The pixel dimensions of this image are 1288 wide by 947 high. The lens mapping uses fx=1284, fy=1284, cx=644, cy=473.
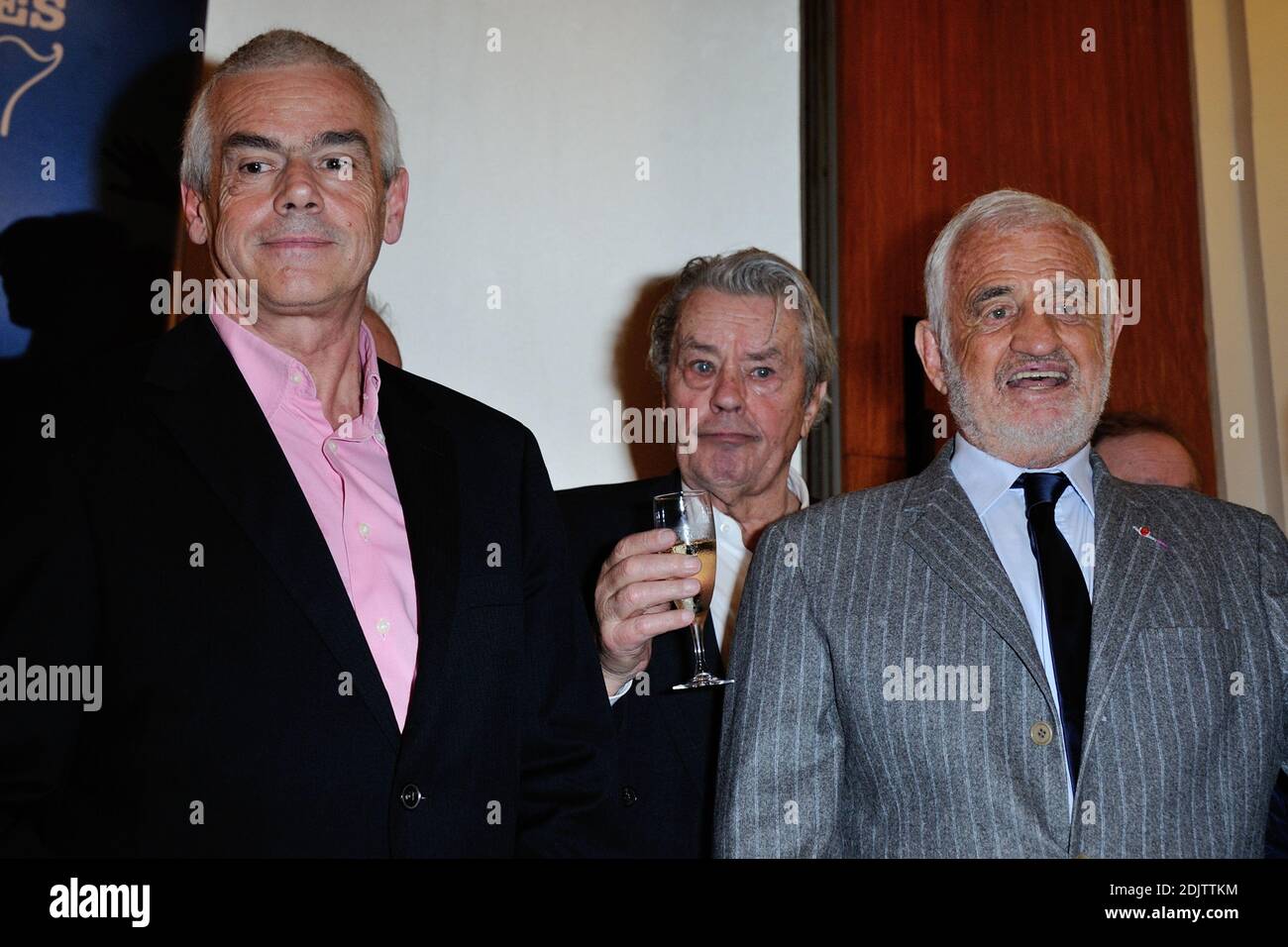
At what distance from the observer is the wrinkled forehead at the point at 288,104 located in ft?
6.42

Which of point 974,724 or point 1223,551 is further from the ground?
point 1223,551

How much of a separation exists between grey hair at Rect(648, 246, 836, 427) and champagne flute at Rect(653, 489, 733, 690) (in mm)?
749

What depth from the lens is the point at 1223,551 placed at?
6.65 ft

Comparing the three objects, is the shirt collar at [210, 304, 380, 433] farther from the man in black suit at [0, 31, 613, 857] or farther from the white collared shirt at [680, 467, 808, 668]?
the white collared shirt at [680, 467, 808, 668]

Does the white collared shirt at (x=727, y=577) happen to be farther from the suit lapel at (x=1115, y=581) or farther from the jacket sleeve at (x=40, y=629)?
the jacket sleeve at (x=40, y=629)

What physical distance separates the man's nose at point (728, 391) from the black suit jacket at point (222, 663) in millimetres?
929

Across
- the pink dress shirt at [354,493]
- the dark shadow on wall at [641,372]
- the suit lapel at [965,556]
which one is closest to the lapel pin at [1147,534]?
the suit lapel at [965,556]

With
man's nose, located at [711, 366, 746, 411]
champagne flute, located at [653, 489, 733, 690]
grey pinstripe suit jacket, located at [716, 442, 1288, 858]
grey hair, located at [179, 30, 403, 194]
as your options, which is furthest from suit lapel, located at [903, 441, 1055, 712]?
grey hair, located at [179, 30, 403, 194]

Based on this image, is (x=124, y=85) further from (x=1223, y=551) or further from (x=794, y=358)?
(x=1223, y=551)

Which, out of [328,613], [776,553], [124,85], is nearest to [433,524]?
[328,613]

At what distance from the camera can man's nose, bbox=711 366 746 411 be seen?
105 inches

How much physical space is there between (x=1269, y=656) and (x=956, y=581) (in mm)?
482

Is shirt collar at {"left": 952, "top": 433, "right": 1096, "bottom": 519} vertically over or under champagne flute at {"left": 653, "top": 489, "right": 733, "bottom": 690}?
over

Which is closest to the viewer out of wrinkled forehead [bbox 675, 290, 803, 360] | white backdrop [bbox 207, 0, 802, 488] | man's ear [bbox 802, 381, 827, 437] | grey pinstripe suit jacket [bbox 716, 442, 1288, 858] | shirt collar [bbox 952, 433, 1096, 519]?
grey pinstripe suit jacket [bbox 716, 442, 1288, 858]
